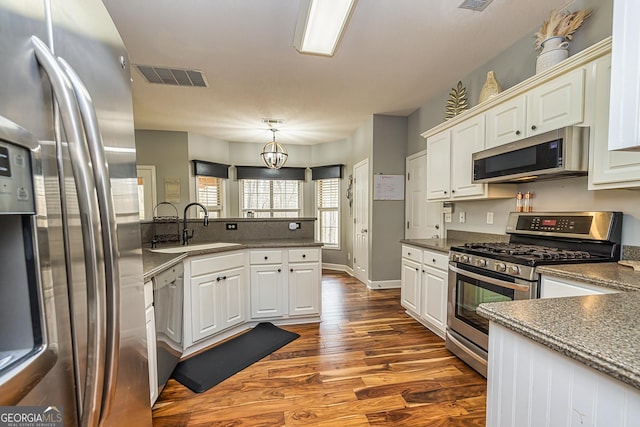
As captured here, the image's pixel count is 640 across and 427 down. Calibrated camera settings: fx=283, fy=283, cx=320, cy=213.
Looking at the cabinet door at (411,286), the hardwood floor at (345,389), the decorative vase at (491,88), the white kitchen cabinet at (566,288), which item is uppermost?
the decorative vase at (491,88)

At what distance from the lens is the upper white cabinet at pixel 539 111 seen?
1.77 m

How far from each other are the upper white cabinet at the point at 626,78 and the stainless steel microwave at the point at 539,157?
3.03 feet

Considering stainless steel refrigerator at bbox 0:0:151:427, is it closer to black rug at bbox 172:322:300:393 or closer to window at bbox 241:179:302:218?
black rug at bbox 172:322:300:393

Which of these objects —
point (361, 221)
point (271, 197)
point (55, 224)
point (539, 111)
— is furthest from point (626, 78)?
point (271, 197)

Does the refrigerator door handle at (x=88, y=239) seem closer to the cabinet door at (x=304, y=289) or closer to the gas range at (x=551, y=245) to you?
the gas range at (x=551, y=245)

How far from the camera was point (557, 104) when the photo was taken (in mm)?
1880

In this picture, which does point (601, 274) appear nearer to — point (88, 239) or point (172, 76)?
point (88, 239)

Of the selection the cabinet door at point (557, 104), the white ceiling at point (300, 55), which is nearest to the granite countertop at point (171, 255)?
the white ceiling at point (300, 55)

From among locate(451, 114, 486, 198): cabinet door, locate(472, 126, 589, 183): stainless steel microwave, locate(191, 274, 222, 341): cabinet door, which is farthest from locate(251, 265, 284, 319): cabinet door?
locate(472, 126, 589, 183): stainless steel microwave

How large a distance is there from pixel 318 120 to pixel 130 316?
4.22 meters

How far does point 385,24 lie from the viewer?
A: 228 centimetres

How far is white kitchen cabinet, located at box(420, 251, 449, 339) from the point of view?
2.55m

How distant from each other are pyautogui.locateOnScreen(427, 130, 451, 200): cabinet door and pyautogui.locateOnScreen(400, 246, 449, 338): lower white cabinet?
2.32ft

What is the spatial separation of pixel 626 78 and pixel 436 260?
1927 millimetres
